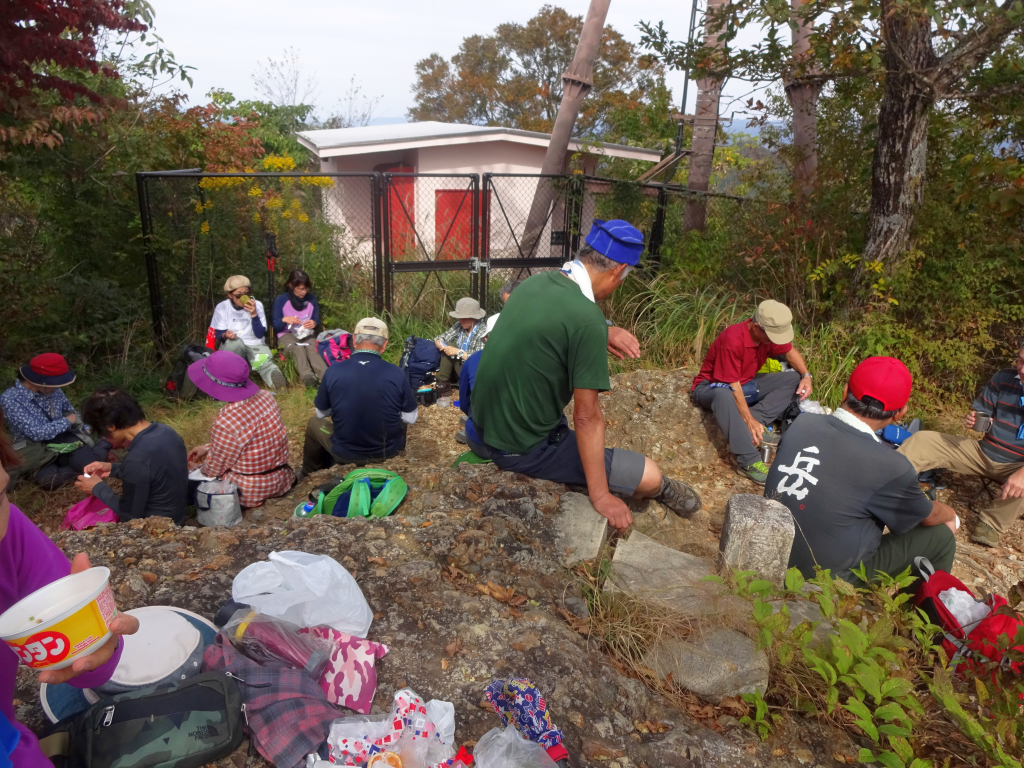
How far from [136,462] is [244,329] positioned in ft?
13.2

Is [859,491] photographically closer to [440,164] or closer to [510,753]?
[510,753]

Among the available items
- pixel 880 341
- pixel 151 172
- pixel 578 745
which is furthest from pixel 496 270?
pixel 578 745

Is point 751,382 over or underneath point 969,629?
over

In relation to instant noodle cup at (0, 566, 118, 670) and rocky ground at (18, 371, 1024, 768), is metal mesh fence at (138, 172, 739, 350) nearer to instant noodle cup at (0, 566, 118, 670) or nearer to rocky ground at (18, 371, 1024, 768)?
rocky ground at (18, 371, 1024, 768)

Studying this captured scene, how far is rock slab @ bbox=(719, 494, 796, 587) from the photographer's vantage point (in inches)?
121

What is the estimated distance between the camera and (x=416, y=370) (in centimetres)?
704

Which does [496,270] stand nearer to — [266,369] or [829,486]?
[266,369]

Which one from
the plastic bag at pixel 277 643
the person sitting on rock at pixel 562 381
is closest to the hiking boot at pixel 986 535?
the person sitting on rock at pixel 562 381

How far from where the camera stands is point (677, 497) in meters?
3.64

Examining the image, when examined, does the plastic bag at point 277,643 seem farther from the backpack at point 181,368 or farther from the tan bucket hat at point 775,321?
the backpack at point 181,368

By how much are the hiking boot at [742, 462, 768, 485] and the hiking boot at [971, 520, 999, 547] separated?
1470mm

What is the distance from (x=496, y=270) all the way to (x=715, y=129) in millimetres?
3497

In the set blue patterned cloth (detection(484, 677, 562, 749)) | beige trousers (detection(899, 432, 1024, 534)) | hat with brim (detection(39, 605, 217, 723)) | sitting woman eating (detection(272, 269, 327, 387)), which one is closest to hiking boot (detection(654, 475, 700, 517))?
blue patterned cloth (detection(484, 677, 562, 749))

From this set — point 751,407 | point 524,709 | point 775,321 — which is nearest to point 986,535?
point 751,407
